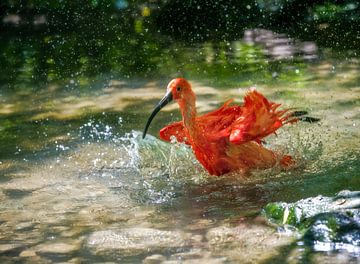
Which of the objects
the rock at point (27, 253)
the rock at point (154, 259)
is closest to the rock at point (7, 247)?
the rock at point (27, 253)

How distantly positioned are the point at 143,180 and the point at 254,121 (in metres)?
0.97

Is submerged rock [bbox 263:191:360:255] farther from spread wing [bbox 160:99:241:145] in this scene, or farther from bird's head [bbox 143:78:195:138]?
bird's head [bbox 143:78:195:138]

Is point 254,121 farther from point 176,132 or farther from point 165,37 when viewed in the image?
point 165,37

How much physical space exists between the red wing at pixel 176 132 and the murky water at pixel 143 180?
14 centimetres

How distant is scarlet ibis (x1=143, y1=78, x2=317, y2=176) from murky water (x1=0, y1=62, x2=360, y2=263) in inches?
4.5

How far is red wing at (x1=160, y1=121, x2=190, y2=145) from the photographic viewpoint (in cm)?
643

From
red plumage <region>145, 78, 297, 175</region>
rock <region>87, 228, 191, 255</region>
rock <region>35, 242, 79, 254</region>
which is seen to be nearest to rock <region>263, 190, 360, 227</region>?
rock <region>87, 228, 191, 255</region>

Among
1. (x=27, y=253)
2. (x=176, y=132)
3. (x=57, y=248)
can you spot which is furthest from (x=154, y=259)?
(x=176, y=132)

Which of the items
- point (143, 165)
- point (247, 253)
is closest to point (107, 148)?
point (143, 165)

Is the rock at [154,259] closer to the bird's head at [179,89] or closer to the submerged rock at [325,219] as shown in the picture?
the submerged rock at [325,219]

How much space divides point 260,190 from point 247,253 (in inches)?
50.6

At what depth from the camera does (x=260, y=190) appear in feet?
19.2

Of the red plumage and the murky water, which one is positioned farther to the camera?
the red plumage

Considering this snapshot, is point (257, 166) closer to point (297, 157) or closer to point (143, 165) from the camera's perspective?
point (297, 157)
